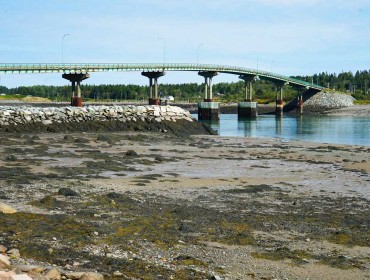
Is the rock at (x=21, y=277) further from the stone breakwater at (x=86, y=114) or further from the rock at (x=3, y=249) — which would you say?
the stone breakwater at (x=86, y=114)

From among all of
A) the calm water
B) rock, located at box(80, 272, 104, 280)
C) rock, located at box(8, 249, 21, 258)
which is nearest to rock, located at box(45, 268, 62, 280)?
rock, located at box(80, 272, 104, 280)

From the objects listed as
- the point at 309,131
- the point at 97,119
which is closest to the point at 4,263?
the point at 97,119

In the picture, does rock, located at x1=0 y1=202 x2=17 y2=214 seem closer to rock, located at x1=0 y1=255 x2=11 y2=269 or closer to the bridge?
rock, located at x1=0 y1=255 x2=11 y2=269

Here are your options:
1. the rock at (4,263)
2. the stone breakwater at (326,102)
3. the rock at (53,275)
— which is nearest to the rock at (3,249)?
the rock at (4,263)

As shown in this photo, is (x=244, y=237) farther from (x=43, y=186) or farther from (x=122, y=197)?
(x=43, y=186)

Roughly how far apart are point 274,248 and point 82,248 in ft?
13.2

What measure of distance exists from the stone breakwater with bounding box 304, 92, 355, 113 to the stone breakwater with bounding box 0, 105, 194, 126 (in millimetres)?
114836

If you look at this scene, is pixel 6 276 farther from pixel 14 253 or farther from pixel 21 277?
pixel 14 253

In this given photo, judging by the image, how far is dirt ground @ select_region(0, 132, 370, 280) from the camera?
10172 mm

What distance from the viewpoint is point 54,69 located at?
75.4 m

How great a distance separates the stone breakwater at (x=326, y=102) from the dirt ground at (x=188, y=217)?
14009 cm

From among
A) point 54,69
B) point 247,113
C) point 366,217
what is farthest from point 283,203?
point 247,113

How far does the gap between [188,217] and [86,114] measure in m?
37.5

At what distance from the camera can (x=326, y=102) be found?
165000mm
